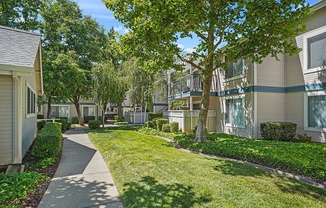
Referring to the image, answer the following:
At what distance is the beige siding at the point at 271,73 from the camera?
12.5 meters

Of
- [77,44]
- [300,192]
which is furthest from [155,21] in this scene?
[77,44]

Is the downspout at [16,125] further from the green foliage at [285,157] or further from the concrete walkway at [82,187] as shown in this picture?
the green foliage at [285,157]

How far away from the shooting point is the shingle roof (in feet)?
20.5

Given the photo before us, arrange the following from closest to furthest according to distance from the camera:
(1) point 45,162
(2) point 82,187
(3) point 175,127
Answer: (2) point 82,187, (1) point 45,162, (3) point 175,127

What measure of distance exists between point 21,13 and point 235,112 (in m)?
23.2

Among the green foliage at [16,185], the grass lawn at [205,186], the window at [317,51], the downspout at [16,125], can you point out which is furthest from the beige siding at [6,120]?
the window at [317,51]

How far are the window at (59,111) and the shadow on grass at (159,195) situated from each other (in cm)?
3092

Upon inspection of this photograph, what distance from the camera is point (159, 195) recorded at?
4.41 meters

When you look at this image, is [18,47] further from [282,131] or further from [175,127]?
[282,131]

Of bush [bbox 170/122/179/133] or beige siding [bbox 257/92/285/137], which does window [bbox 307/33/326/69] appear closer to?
beige siding [bbox 257/92/285/137]

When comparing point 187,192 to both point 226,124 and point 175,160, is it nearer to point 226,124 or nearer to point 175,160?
point 175,160

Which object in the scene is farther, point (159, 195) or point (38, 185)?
point (38, 185)

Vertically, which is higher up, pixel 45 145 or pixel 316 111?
pixel 316 111

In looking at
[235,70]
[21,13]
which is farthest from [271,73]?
[21,13]
